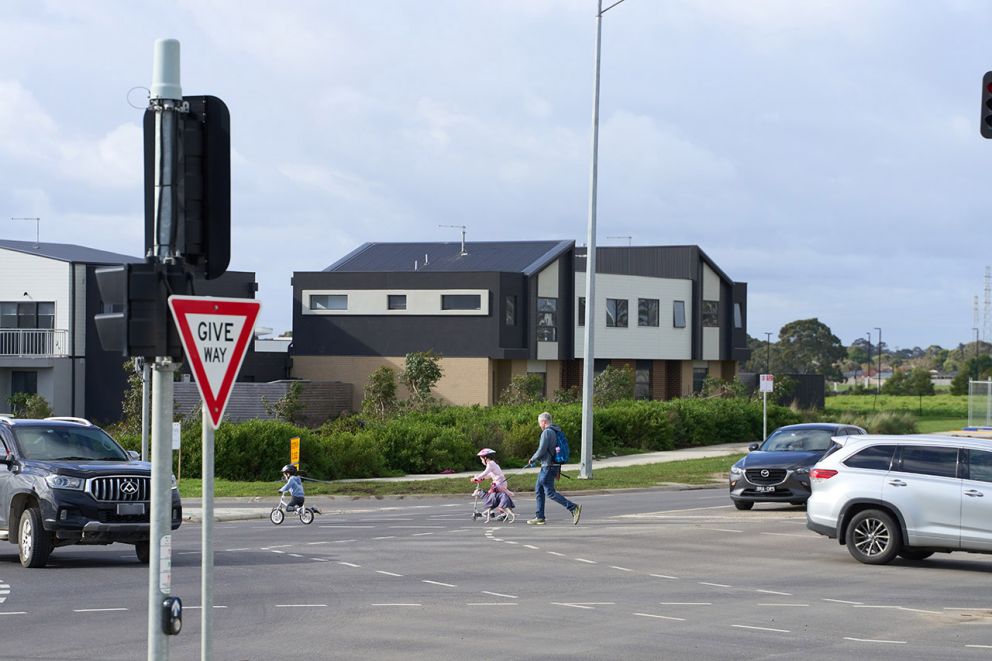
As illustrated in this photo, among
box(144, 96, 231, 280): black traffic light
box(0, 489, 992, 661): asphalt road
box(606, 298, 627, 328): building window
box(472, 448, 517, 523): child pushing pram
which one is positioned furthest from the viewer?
box(606, 298, 627, 328): building window

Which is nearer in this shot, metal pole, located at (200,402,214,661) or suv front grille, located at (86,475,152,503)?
metal pole, located at (200,402,214,661)

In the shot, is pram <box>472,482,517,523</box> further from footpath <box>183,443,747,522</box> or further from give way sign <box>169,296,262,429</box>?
give way sign <box>169,296,262,429</box>

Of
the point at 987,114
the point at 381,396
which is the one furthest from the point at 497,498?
the point at 381,396

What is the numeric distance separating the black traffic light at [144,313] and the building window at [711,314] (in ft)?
229

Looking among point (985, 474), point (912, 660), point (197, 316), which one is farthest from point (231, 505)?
point (197, 316)

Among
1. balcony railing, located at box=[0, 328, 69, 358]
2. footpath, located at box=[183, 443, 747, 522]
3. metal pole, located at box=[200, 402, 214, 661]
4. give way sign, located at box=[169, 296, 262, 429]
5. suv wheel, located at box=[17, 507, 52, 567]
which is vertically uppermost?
balcony railing, located at box=[0, 328, 69, 358]

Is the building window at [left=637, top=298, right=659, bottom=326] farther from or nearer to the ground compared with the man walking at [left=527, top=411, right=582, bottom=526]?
farther from the ground

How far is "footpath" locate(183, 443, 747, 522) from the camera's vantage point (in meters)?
26.5

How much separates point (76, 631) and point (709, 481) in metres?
25.8

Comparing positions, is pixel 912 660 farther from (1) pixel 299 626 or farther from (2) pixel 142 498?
(2) pixel 142 498

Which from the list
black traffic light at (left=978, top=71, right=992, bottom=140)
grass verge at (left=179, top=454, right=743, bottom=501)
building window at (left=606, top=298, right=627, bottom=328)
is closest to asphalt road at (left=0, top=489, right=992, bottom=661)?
black traffic light at (left=978, top=71, right=992, bottom=140)

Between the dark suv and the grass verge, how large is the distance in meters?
11.8

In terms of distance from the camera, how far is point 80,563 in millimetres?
18312

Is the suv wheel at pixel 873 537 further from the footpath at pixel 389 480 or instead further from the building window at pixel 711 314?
the building window at pixel 711 314
